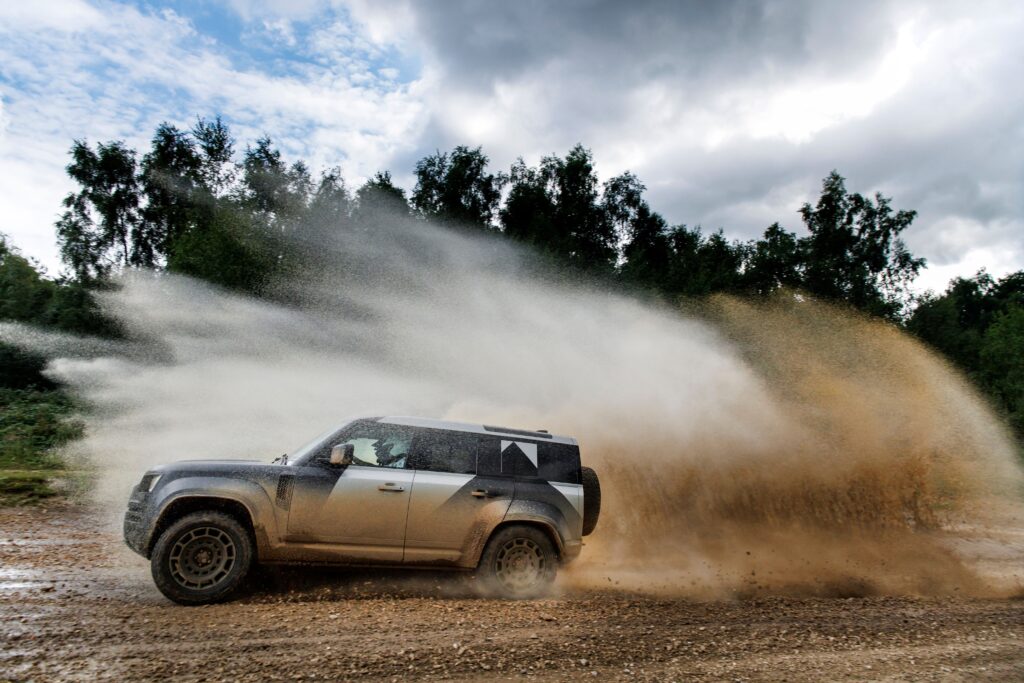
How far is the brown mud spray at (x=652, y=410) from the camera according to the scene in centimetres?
1137

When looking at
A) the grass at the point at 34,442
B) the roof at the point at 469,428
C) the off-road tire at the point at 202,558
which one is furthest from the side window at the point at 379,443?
the grass at the point at 34,442

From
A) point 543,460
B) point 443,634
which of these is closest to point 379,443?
point 543,460

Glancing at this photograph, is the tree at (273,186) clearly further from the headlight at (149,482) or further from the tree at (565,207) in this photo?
the headlight at (149,482)

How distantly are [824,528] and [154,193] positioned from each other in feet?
168

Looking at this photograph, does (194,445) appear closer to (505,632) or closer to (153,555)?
(153,555)

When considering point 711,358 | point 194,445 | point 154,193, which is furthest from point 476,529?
point 154,193

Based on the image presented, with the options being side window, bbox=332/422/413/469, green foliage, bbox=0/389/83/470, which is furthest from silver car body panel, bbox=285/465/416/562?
green foliage, bbox=0/389/83/470

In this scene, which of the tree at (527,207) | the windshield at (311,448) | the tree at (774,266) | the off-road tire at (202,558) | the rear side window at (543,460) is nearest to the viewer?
the off-road tire at (202,558)

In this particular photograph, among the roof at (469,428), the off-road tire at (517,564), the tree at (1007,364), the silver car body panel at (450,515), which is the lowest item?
the off-road tire at (517,564)

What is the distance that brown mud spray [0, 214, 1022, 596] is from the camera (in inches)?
448

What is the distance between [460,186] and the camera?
152 feet

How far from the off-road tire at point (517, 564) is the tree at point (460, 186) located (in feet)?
124

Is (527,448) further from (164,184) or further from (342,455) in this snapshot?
(164,184)

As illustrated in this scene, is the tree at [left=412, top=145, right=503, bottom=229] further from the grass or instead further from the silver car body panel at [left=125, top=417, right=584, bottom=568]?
the silver car body panel at [left=125, top=417, right=584, bottom=568]
